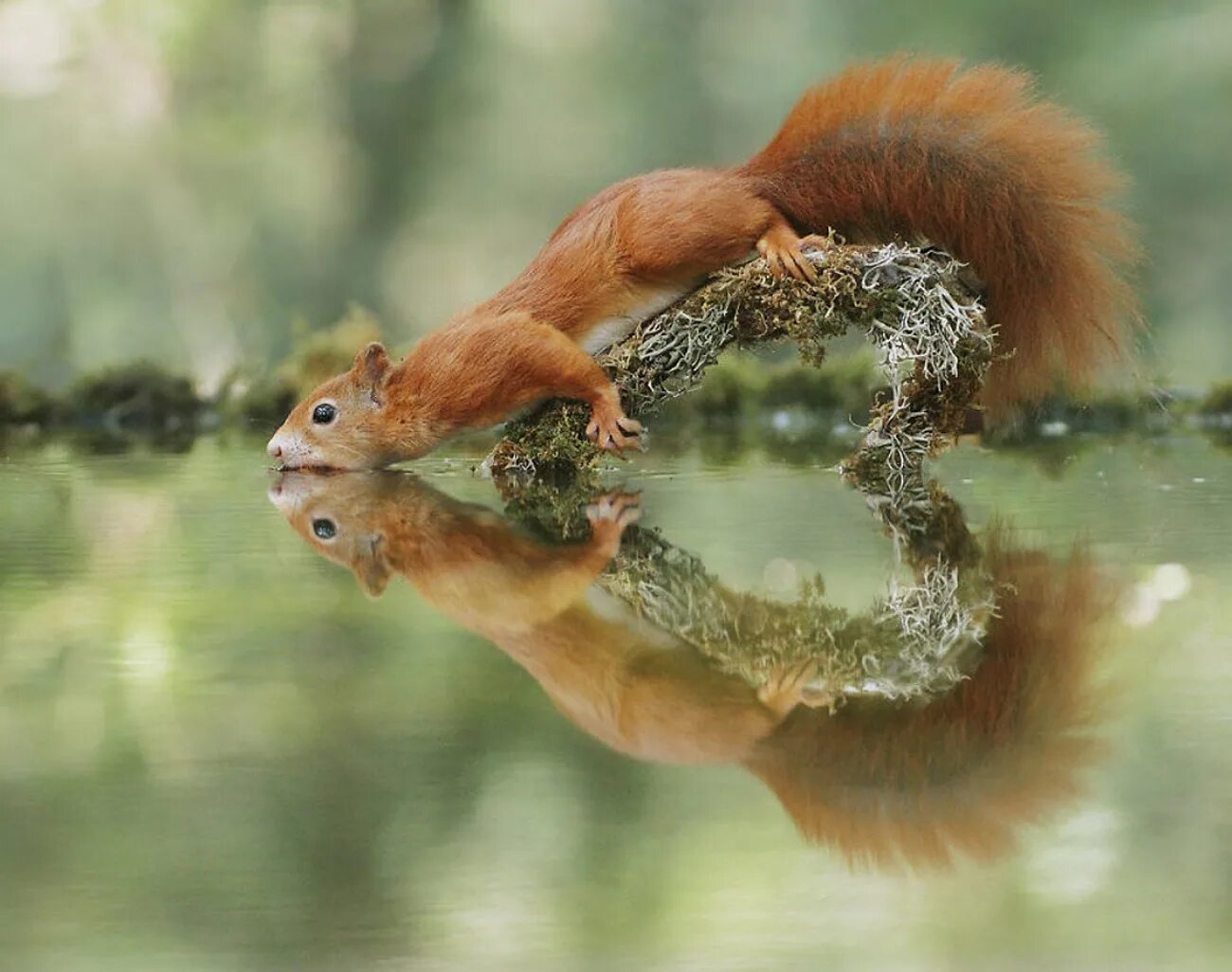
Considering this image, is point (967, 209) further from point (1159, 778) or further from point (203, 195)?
point (203, 195)

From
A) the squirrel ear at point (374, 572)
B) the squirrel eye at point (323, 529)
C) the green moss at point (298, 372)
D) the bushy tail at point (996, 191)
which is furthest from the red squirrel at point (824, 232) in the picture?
the green moss at point (298, 372)

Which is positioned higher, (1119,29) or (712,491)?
(1119,29)

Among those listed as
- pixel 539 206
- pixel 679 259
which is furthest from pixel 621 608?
pixel 539 206

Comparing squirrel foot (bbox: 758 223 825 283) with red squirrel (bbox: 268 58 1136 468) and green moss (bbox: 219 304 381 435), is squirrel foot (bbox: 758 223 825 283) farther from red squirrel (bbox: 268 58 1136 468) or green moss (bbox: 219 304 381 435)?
green moss (bbox: 219 304 381 435)

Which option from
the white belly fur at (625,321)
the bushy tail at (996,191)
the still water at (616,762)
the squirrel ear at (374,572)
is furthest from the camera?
the white belly fur at (625,321)

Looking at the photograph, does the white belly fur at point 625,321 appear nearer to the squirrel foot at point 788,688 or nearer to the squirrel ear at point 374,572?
the squirrel ear at point 374,572

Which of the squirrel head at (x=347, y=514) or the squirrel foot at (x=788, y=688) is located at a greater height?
the squirrel head at (x=347, y=514)

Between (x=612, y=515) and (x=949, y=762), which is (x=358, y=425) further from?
(x=949, y=762)
